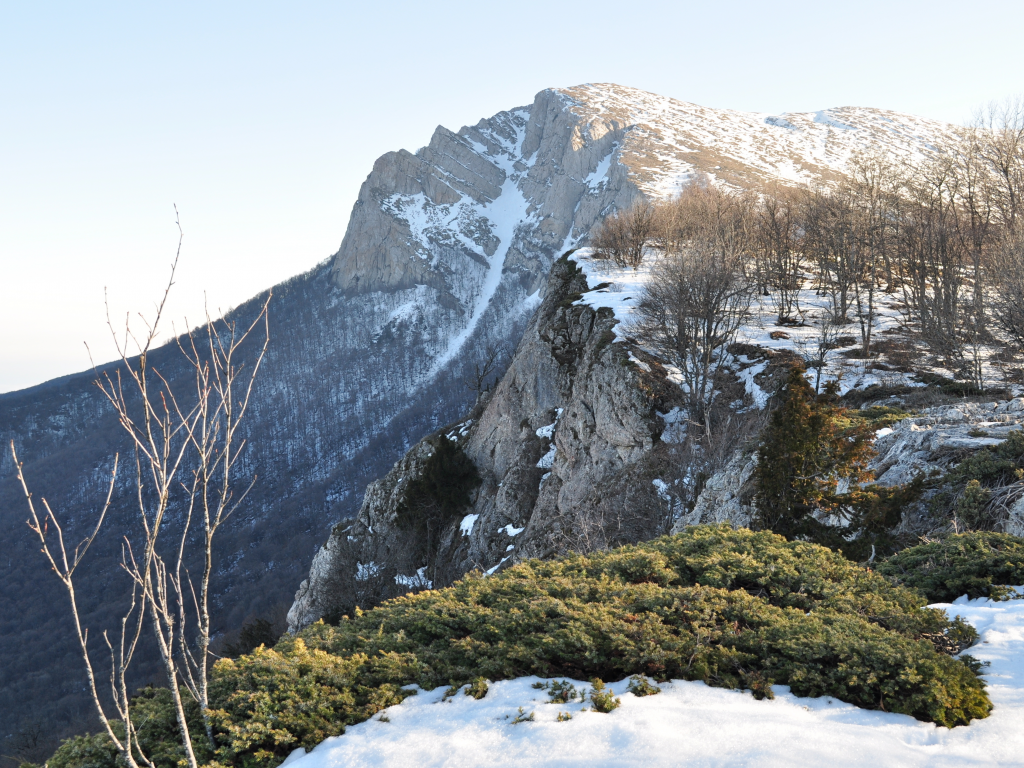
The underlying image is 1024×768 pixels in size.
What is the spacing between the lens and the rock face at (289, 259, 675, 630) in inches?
755

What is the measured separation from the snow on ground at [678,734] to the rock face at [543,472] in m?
11.3

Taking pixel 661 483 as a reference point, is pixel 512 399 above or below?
above

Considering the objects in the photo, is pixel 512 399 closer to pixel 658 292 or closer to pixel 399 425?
pixel 658 292

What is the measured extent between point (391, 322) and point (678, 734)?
14519cm

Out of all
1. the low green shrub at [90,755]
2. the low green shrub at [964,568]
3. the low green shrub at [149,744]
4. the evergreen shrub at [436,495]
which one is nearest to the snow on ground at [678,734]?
the low green shrub at [149,744]

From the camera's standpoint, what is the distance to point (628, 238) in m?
33.2

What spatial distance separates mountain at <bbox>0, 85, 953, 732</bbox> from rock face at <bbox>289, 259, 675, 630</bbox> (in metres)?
33.1

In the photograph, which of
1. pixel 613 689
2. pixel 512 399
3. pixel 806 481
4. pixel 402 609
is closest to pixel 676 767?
pixel 613 689

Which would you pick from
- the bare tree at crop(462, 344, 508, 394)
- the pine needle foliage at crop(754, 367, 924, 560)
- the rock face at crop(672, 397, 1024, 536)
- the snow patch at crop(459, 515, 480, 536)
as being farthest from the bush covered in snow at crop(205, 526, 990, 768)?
the bare tree at crop(462, 344, 508, 394)

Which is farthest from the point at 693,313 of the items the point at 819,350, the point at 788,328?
the point at 788,328

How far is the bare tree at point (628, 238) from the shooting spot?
32281 mm

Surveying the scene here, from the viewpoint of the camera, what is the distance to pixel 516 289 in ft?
472

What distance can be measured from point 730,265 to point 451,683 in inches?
771

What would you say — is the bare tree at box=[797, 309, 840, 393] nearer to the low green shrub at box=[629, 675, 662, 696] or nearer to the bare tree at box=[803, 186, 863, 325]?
the bare tree at box=[803, 186, 863, 325]
